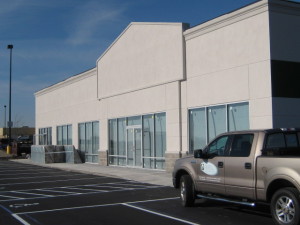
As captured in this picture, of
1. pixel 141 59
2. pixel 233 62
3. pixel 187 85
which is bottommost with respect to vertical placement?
pixel 187 85

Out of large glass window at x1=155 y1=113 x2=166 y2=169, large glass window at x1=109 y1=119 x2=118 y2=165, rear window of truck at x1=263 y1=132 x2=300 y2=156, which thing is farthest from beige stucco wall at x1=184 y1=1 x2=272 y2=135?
large glass window at x1=109 y1=119 x2=118 y2=165

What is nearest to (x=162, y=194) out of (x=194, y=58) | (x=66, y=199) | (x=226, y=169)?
(x=66, y=199)

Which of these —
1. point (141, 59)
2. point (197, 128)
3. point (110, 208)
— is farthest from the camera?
point (141, 59)

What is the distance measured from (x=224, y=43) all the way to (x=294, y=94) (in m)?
3.29

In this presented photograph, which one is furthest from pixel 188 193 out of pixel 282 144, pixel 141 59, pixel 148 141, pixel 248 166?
pixel 141 59

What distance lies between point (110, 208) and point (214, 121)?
7390mm

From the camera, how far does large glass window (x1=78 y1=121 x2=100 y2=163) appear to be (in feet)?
91.6

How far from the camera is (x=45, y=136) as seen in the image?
38375 mm

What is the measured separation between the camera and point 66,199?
41.2ft

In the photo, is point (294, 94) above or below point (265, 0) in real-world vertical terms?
below

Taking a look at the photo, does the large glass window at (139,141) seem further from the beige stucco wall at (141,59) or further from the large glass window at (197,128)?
the large glass window at (197,128)

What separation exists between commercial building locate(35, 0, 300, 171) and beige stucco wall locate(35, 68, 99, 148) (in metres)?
0.16

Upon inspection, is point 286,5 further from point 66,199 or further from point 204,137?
point 66,199

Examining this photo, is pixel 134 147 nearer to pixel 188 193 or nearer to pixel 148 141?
pixel 148 141
